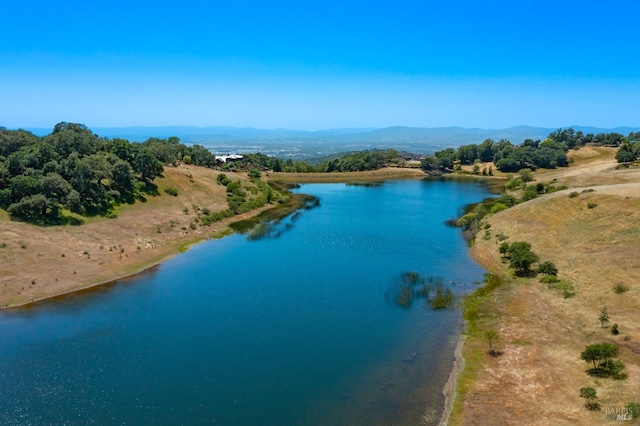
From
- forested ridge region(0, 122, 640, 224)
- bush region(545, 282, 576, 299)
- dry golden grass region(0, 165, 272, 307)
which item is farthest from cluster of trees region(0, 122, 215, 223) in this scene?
bush region(545, 282, 576, 299)

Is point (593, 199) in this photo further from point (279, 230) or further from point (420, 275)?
point (279, 230)

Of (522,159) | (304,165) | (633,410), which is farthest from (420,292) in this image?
(522,159)

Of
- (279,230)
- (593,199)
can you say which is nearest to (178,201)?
(279,230)

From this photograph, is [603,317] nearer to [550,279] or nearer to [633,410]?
[550,279]

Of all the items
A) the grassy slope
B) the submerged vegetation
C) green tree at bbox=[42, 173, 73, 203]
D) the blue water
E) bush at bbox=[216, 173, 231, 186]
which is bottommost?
the blue water

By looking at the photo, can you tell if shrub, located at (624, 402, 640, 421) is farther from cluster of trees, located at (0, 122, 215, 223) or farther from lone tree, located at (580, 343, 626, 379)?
cluster of trees, located at (0, 122, 215, 223)

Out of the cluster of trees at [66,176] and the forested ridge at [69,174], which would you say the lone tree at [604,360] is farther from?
the cluster of trees at [66,176]
